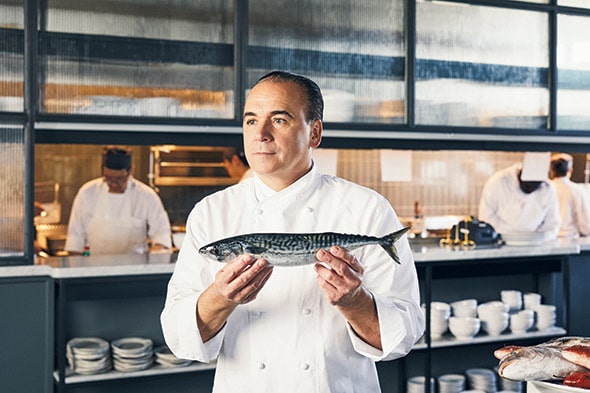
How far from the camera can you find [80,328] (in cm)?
432

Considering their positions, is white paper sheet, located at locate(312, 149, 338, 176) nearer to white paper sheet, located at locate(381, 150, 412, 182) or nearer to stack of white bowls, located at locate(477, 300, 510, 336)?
white paper sheet, located at locate(381, 150, 412, 182)

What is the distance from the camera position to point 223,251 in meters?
1.83

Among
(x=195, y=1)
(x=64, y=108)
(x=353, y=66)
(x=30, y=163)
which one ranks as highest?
(x=195, y=1)

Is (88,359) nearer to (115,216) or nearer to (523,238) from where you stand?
(115,216)

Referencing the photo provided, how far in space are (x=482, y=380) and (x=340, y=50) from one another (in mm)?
2364

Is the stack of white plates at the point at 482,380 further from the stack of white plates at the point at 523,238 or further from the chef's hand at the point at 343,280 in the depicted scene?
the chef's hand at the point at 343,280

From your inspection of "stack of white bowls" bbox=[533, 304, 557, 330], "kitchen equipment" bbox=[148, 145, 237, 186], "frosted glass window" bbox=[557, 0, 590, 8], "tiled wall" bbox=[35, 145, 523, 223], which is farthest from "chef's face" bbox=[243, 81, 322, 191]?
"tiled wall" bbox=[35, 145, 523, 223]

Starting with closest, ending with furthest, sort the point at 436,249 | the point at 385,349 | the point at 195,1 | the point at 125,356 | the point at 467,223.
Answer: the point at 385,349 < the point at 125,356 < the point at 195,1 < the point at 436,249 < the point at 467,223

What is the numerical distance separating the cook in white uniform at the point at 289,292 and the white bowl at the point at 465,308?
9.94ft

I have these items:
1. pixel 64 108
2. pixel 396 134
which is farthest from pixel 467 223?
pixel 64 108

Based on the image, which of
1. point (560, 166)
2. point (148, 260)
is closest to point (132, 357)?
point (148, 260)

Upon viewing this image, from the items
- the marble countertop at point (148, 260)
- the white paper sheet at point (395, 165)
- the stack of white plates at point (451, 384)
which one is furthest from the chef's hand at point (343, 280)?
the white paper sheet at point (395, 165)

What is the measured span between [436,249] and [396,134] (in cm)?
84

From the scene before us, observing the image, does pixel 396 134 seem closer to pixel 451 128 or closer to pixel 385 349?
pixel 451 128
